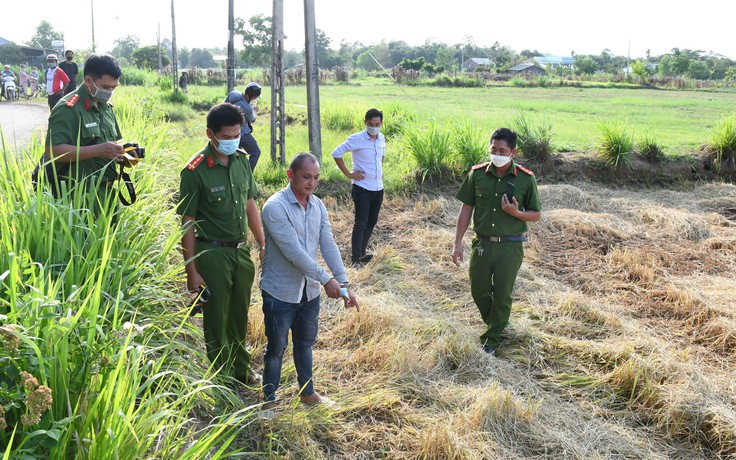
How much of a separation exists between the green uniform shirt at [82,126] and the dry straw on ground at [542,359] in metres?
1.55

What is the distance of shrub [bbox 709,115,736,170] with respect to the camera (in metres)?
11.0

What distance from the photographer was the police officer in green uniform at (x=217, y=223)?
379 cm

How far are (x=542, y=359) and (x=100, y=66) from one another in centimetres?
359

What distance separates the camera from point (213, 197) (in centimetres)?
383

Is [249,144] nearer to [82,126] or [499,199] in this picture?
[82,126]

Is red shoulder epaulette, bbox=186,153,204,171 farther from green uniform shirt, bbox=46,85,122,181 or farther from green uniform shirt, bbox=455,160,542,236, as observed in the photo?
green uniform shirt, bbox=455,160,542,236

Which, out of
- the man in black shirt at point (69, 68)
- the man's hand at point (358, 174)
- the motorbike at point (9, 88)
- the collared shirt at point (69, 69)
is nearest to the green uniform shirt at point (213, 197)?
the man's hand at point (358, 174)

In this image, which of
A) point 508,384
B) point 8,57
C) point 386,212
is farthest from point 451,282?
point 8,57

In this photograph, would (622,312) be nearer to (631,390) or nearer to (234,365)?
(631,390)

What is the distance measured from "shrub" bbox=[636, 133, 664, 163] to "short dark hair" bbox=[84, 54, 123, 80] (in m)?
9.16

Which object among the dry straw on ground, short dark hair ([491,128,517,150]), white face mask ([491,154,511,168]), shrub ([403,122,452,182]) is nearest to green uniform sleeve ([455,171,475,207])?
white face mask ([491,154,511,168])

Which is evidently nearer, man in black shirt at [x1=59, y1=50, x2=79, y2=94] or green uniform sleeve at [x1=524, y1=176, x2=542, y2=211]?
green uniform sleeve at [x1=524, y1=176, x2=542, y2=211]

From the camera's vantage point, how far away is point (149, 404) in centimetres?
240

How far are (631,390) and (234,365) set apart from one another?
8.23ft
